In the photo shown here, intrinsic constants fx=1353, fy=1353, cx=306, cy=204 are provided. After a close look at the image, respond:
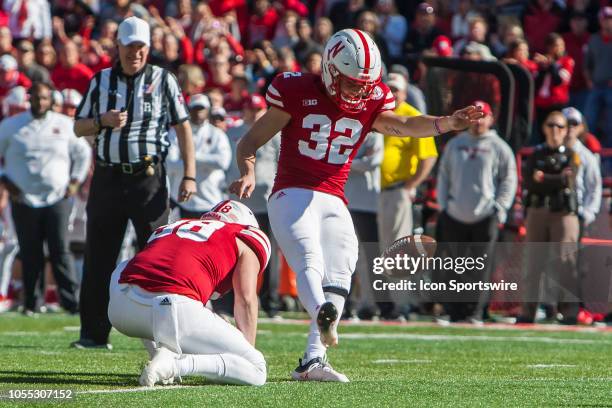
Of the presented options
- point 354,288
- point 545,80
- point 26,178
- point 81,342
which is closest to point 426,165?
point 354,288

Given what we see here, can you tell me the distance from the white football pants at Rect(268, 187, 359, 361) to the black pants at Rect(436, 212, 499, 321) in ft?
16.6

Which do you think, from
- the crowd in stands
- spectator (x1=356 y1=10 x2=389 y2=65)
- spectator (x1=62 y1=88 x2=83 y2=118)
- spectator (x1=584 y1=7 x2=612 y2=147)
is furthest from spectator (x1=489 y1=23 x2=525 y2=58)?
spectator (x1=62 y1=88 x2=83 y2=118)

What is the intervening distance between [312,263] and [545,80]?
25.6 ft

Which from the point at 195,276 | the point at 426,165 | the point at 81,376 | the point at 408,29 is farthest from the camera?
the point at 408,29

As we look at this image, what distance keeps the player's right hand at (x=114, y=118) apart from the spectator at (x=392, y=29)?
7.74 m

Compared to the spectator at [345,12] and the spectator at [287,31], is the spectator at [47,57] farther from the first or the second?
the spectator at [345,12]

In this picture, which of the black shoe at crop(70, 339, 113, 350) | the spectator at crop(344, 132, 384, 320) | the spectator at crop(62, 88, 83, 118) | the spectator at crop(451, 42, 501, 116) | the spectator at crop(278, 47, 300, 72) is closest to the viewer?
the black shoe at crop(70, 339, 113, 350)

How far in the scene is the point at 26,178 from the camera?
12.0 metres

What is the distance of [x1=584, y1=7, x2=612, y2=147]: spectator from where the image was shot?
551 inches

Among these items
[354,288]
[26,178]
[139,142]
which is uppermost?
[139,142]

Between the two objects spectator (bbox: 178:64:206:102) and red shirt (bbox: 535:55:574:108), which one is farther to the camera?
red shirt (bbox: 535:55:574:108)

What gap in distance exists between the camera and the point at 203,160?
38.0 ft

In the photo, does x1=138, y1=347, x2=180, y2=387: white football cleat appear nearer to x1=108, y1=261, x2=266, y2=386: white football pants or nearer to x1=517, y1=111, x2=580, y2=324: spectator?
x1=108, y1=261, x2=266, y2=386: white football pants

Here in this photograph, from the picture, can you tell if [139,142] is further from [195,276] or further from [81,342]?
[195,276]
